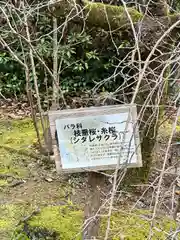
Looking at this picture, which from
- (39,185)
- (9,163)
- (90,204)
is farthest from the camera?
(9,163)

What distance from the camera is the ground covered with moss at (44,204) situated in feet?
7.88

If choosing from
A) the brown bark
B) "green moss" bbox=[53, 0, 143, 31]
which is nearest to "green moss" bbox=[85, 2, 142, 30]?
"green moss" bbox=[53, 0, 143, 31]

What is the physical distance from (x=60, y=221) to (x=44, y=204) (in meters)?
0.40

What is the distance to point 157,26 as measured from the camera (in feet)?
8.29

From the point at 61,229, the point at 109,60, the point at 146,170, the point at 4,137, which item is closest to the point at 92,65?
the point at 109,60

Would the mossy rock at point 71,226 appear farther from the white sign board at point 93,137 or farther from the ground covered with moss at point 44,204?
the white sign board at point 93,137

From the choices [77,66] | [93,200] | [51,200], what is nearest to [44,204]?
[51,200]

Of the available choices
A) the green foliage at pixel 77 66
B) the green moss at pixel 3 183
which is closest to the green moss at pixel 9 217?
the green moss at pixel 3 183

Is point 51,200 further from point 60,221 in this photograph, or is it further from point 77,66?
point 77,66

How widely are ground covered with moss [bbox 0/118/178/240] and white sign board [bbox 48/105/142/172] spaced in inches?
11.0

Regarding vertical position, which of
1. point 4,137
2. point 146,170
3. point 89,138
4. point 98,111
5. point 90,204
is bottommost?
point 4,137

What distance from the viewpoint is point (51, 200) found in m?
2.96

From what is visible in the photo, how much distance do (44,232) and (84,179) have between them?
2.90 ft

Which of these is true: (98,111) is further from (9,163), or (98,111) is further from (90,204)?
(9,163)
